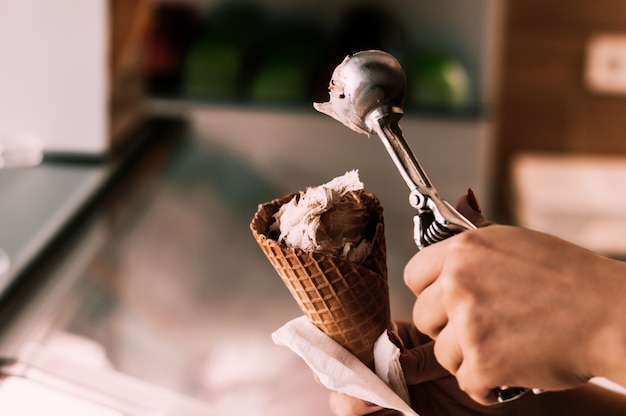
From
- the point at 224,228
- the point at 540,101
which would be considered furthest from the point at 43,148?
the point at 540,101

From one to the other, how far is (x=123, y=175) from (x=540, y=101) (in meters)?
1.51

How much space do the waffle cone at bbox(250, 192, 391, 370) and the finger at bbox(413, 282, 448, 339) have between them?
0.26ft

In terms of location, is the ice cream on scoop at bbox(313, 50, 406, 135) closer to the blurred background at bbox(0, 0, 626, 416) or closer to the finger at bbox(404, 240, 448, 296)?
the finger at bbox(404, 240, 448, 296)

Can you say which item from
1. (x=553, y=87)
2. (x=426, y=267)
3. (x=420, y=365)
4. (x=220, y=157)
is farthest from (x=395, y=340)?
(x=553, y=87)

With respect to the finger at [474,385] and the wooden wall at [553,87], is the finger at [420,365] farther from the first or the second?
the wooden wall at [553,87]

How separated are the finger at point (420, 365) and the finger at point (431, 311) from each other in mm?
94

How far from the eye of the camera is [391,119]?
2.10ft

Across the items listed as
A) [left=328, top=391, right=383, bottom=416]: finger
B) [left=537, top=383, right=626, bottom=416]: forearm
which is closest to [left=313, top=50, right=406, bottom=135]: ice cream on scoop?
[left=328, top=391, right=383, bottom=416]: finger

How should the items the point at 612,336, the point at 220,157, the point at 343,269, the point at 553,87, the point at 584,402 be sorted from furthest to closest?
1. the point at 553,87
2. the point at 220,157
3. the point at 584,402
4. the point at 343,269
5. the point at 612,336

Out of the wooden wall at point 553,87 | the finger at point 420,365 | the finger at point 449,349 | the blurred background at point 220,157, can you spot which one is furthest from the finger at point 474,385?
the wooden wall at point 553,87

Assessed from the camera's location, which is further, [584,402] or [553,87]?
[553,87]

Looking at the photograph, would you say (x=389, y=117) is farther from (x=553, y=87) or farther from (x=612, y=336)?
(x=553, y=87)

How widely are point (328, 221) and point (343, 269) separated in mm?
45

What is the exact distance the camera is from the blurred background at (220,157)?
2.87 feet
